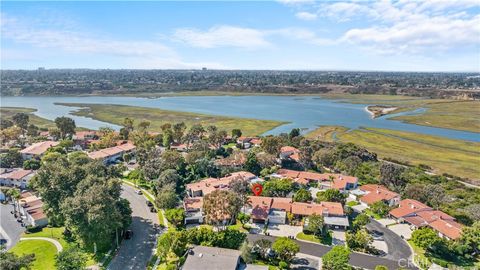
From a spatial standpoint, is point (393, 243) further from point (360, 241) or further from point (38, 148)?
point (38, 148)

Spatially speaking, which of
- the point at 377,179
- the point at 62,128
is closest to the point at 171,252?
the point at 377,179

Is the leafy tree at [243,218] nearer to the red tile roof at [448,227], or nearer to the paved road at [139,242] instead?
the paved road at [139,242]

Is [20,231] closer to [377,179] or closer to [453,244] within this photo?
[453,244]

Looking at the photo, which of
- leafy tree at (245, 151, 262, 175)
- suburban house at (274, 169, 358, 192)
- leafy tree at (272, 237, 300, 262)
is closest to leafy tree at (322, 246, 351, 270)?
leafy tree at (272, 237, 300, 262)

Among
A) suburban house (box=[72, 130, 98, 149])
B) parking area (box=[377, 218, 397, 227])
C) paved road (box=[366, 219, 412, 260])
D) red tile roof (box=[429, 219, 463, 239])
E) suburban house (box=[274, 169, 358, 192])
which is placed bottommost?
paved road (box=[366, 219, 412, 260])

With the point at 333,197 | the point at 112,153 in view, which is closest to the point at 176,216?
the point at 333,197

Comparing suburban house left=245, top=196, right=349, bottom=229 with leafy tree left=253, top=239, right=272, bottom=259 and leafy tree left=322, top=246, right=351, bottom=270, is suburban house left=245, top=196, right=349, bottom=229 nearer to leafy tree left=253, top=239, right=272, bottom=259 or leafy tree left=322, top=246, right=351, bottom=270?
leafy tree left=253, top=239, right=272, bottom=259

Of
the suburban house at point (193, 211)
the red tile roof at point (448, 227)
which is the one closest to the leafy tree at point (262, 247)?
the suburban house at point (193, 211)
